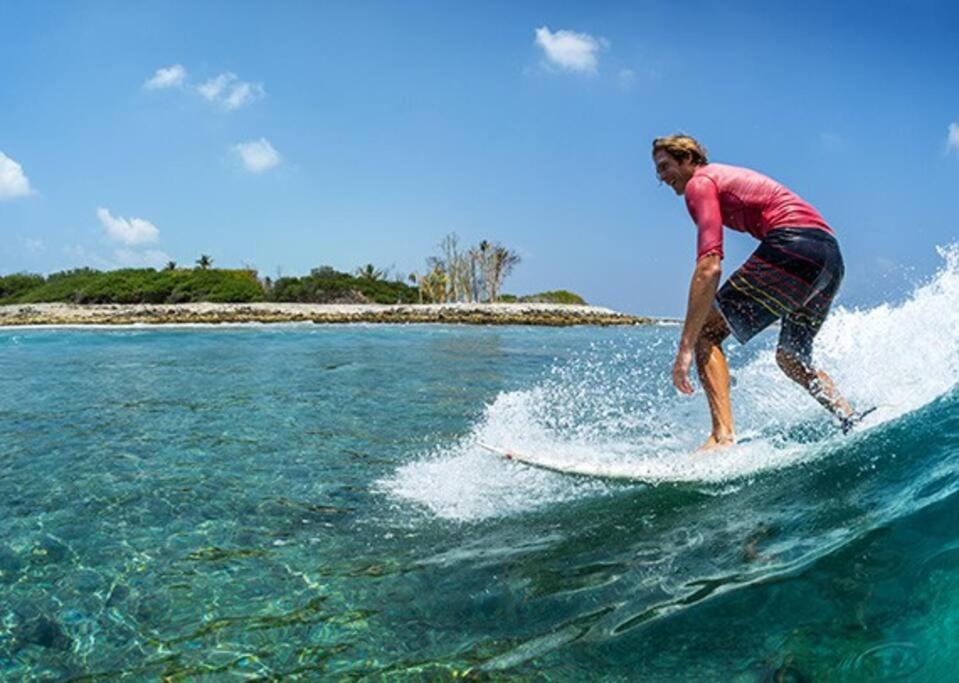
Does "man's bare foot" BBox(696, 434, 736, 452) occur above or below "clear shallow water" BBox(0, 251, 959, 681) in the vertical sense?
above

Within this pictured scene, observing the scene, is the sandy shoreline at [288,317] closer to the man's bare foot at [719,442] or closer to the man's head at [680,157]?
the man's head at [680,157]

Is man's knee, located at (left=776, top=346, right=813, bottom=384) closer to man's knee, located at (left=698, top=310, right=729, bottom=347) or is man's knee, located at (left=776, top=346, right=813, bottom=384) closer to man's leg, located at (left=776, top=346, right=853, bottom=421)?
man's leg, located at (left=776, top=346, right=853, bottom=421)

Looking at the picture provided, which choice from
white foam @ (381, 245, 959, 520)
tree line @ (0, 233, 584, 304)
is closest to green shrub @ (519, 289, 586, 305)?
tree line @ (0, 233, 584, 304)

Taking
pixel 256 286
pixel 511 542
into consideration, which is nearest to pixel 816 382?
pixel 511 542

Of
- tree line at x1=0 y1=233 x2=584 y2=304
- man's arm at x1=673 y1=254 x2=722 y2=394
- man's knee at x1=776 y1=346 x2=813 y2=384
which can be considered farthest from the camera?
tree line at x1=0 y1=233 x2=584 y2=304

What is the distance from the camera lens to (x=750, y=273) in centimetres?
466

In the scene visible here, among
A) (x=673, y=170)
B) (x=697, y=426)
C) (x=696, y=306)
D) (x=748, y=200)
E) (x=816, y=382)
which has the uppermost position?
(x=673, y=170)

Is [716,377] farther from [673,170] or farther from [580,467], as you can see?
[673,170]

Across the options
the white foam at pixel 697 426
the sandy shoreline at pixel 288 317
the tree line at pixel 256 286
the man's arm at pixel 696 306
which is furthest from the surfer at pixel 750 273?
the tree line at pixel 256 286

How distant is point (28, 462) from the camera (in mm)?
5934

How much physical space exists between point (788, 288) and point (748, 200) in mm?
619

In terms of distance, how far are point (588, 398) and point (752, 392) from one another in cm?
332

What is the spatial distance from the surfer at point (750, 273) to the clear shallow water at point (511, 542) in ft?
1.68

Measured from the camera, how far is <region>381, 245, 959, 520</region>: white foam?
4.45m
